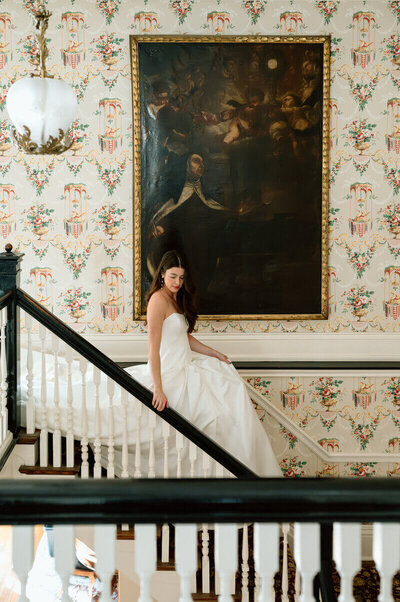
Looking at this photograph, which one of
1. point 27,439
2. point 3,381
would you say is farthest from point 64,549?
point 27,439

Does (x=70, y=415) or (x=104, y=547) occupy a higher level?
(x=104, y=547)

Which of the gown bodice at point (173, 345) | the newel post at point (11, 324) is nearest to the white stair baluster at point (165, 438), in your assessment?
the gown bodice at point (173, 345)

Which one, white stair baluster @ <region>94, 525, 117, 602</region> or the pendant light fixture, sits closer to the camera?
white stair baluster @ <region>94, 525, 117, 602</region>

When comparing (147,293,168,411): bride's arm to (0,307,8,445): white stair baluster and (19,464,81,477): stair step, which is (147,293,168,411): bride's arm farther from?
(0,307,8,445): white stair baluster

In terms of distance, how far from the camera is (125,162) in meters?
4.94

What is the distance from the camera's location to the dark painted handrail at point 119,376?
3.66m

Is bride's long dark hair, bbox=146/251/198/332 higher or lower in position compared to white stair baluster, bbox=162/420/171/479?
higher

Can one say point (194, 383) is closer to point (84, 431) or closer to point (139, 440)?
point (139, 440)

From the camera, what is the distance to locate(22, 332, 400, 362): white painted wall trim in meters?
5.07

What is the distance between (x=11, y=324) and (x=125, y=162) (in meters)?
1.88

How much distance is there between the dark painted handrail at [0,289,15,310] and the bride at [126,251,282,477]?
97 centimetres

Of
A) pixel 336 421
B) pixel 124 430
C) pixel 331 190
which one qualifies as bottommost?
pixel 336 421

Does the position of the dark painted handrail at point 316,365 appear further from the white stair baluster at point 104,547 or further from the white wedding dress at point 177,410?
the white stair baluster at point 104,547

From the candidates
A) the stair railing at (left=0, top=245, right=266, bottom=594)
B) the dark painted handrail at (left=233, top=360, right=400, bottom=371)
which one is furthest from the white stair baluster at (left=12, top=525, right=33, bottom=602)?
the dark painted handrail at (left=233, top=360, right=400, bottom=371)
